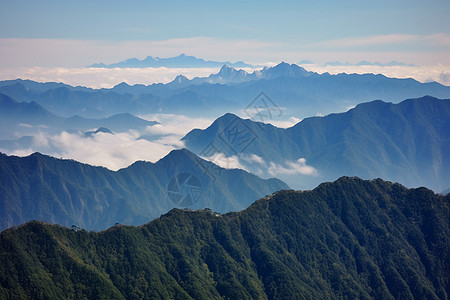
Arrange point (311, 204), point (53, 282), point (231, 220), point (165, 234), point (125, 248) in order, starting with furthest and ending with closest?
point (311, 204)
point (231, 220)
point (165, 234)
point (125, 248)
point (53, 282)

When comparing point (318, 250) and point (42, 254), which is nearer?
point (42, 254)

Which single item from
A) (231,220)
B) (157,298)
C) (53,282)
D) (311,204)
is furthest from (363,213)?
(53,282)

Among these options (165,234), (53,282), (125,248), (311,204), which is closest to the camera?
(53,282)

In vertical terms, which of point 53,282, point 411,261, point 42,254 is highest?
point 42,254

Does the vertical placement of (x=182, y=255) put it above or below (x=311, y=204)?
below

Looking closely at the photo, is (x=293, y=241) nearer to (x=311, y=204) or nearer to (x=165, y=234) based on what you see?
(x=311, y=204)

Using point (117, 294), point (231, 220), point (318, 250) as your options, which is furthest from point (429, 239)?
point (117, 294)

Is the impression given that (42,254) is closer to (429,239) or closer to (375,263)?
(375,263)
